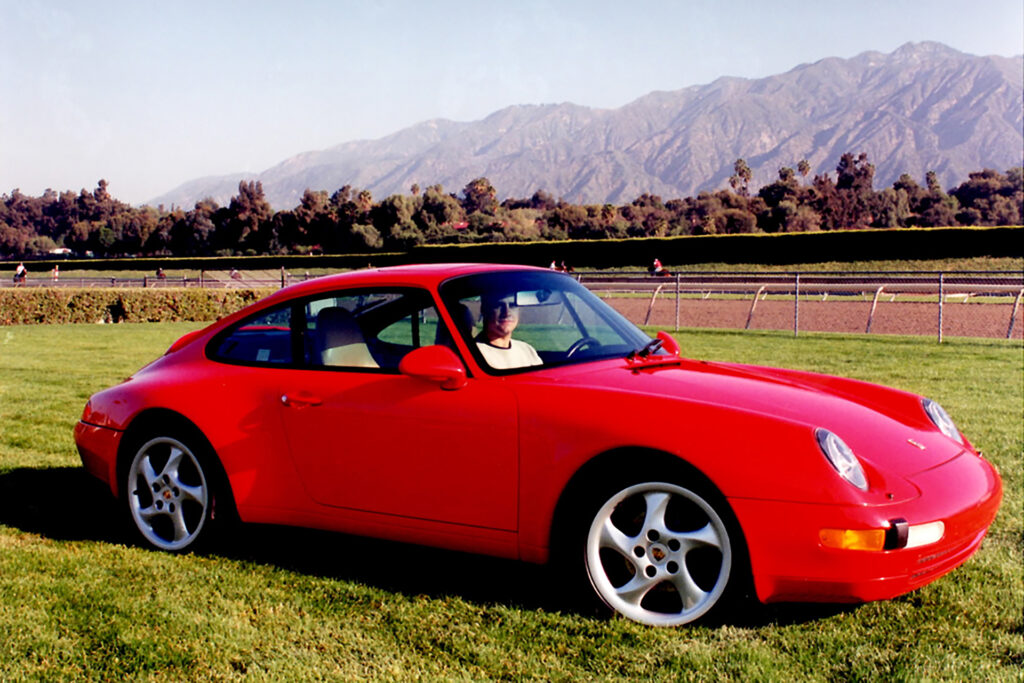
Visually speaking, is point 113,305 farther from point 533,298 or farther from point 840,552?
point 840,552

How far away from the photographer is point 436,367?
383cm

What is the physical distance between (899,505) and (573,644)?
4.24 feet

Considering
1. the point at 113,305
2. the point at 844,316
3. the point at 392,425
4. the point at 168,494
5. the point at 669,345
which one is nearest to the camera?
the point at 392,425

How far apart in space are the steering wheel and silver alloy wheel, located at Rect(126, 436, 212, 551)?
1.94 metres

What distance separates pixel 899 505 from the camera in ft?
10.7

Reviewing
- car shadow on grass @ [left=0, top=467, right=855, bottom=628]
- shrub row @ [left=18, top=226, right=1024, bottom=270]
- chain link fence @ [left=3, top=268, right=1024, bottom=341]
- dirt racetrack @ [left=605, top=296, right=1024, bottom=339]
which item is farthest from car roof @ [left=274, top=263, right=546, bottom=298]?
shrub row @ [left=18, top=226, right=1024, bottom=270]

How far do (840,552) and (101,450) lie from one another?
378 cm

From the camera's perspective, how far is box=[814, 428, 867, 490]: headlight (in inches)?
130

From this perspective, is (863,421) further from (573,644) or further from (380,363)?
(380,363)

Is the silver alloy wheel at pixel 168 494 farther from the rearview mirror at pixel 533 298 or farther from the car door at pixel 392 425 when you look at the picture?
the rearview mirror at pixel 533 298

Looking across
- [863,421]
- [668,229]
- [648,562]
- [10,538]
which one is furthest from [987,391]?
[668,229]

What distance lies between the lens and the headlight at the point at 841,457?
3295 mm

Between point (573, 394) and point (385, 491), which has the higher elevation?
point (573, 394)

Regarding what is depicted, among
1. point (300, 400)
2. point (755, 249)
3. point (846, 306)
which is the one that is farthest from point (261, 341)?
point (755, 249)
